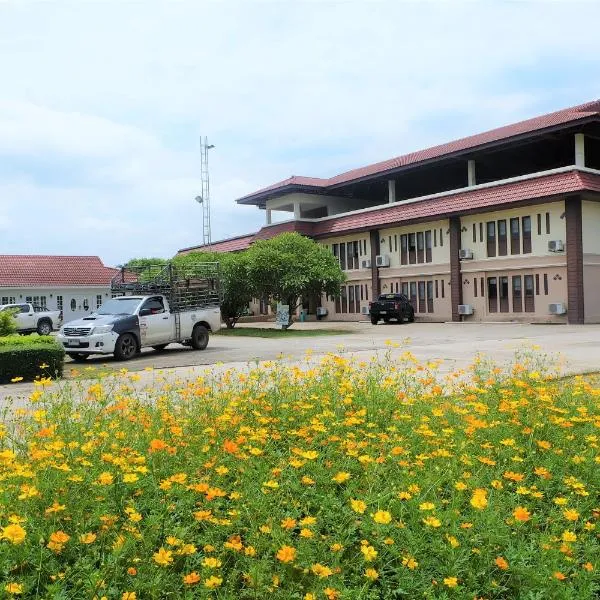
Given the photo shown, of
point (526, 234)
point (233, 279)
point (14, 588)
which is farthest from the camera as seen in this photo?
point (526, 234)

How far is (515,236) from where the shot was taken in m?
35.1

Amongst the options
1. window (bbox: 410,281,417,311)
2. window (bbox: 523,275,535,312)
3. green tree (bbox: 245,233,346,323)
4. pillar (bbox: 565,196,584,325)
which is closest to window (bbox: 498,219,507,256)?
window (bbox: 523,275,535,312)

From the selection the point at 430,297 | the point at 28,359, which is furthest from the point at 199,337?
the point at 430,297

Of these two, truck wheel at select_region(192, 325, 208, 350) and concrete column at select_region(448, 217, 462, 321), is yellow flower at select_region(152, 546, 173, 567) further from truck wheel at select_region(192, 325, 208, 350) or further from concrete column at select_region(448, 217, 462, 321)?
concrete column at select_region(448, 217, 462, 321)

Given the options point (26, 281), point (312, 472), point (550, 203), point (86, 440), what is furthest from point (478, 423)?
point (26, 281)

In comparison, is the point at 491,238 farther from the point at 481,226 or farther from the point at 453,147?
the point at 453,147

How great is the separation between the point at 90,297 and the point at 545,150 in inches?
1479

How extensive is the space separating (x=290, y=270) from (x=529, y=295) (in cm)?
1241

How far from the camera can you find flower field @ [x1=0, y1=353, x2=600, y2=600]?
3111mm

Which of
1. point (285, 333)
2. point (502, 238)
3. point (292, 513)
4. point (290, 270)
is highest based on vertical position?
point (502, 238)

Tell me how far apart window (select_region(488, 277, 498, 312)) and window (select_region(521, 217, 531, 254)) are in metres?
2.49

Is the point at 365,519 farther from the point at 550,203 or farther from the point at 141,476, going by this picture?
the point at 550,203

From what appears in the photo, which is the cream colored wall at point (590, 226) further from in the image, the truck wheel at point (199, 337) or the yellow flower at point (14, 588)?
the yellow flower at point (14, 588)

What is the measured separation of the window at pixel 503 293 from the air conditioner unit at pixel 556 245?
3526mm
